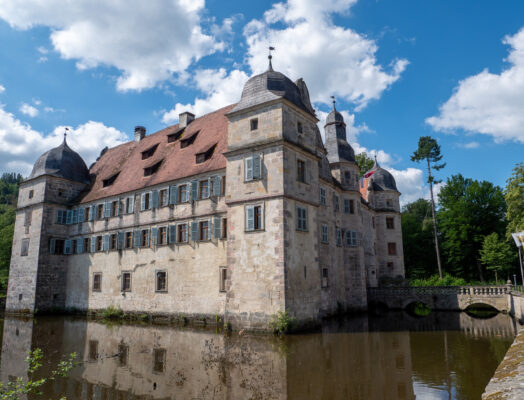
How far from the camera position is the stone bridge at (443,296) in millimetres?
26719

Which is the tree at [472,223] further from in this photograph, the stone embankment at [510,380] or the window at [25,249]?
the window at [25,249]

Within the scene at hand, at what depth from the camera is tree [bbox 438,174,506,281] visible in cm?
4022

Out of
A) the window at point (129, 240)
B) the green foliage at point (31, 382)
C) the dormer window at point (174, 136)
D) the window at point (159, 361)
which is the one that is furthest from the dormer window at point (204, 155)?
the green foliage at point (31, 382)

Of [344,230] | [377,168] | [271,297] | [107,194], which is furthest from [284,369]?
[377,168]

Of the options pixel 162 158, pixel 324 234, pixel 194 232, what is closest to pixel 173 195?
pixel 194 232

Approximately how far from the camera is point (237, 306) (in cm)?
1816

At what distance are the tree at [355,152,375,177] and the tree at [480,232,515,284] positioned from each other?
52.6ft

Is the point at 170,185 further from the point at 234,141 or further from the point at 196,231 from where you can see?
the point at 234,141

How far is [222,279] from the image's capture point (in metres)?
20.7

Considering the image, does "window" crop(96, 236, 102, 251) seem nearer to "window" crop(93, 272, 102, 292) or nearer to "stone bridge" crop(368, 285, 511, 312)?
"window" crop(93, 272, 102, 292)

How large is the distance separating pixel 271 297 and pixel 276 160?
20.9 feet

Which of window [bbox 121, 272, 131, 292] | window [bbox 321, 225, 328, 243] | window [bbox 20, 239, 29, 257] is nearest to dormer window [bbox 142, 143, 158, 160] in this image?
window [bbox 121, 272, 131, 292]

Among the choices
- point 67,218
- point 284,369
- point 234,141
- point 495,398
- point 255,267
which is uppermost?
point 234,141

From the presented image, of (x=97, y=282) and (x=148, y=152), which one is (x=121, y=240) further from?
(x=148, y=152)
